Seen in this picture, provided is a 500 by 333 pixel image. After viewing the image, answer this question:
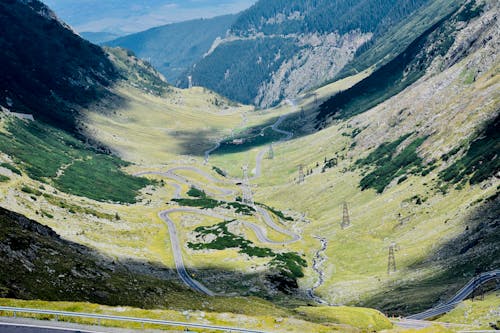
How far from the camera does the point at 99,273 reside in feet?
270

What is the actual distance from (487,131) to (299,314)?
127 meters

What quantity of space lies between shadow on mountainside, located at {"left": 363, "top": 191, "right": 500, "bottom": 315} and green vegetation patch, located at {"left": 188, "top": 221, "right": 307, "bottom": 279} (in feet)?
99.0

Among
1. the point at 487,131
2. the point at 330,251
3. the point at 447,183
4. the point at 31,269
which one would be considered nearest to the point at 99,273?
the point at 31,269

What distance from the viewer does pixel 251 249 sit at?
165375 millimetres

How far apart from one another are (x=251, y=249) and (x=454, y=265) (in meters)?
60.4

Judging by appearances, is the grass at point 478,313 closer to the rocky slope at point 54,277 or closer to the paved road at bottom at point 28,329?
the rocky slope at point 54,277

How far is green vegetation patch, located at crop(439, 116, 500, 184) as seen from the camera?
165m

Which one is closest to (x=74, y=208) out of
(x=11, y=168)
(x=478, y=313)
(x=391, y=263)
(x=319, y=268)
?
(x=11, y=168)

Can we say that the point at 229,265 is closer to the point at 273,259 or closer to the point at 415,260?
the point at 273,259

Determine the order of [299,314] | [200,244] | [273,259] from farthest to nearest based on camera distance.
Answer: [200,244]
[273,259]
[299,314]

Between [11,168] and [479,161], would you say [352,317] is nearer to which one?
[479,161]

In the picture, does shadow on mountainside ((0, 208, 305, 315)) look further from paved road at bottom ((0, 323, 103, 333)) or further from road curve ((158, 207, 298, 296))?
road curve ((158, 207, 298, 296))

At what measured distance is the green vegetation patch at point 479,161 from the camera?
165000 mm

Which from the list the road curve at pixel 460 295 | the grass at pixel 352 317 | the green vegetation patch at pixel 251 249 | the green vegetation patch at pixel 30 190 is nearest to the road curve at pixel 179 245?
the green vegetation patch at pixel 251 249
